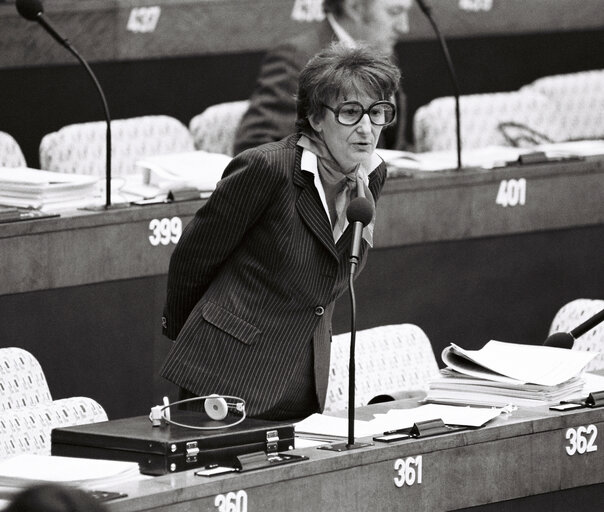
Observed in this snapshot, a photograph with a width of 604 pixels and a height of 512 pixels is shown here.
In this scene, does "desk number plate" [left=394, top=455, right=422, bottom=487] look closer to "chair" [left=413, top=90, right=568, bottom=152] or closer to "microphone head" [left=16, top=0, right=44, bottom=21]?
"microphone head" [left=16, top=0, right=44, bottom=21]

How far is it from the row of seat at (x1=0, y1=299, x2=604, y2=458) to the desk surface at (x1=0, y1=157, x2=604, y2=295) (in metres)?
0.82

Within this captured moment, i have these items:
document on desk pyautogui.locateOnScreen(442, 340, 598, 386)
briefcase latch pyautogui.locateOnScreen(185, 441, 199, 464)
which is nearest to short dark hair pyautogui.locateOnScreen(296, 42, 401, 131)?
document on desk pyautogui.locateOnScreen(442, 340, 598, 386)

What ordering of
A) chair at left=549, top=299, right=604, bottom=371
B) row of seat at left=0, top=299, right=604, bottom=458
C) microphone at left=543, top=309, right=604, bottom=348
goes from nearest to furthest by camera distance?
1. row of seat at left=0, top=299, right=604, bottom=458
2. microphone at left=543, top=309, right=604, bottom=348
3. chair at left=549, top=299, right=604, bottom=371

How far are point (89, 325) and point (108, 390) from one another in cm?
20

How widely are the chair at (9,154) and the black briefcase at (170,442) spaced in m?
2.45

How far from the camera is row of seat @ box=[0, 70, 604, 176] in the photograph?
5.34 metres

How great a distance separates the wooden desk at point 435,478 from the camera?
2576 mm

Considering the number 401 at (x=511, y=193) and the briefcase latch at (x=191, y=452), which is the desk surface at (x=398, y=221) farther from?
the briefcase latch at (x=191, y=452)

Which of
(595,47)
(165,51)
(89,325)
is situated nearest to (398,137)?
(165,51)

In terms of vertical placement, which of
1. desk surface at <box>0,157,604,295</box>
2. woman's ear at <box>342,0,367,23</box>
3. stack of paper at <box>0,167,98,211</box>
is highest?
woman's ear at <box>342,0,367,23</box>

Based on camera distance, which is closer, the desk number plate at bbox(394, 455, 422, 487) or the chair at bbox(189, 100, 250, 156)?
the desk number plate at bbox(394, 455, 422, 487)

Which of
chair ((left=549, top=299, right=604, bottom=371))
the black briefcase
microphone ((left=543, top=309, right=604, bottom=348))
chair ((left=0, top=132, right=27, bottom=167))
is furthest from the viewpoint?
chair ((left=0, top=132, right=27, bottom=167))

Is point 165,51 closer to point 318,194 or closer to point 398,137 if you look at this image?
point 398,137

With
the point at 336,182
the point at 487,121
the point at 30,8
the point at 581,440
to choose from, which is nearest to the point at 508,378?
the point at 581,440
